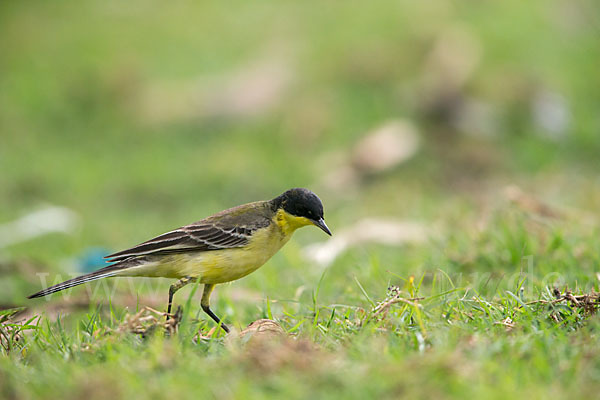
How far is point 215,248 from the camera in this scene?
16.9 ft

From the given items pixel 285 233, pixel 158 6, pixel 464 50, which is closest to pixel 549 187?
pixel 464 50

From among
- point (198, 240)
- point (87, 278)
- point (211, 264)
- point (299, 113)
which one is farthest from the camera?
point (299, 113)

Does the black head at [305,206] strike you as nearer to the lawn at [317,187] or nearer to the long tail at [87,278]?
the lawn at [317,187]

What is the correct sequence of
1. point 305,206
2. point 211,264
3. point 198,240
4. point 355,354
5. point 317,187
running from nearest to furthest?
point 355,354 < point 211,264 < point 198,240 < point 305,206 < point 317,187

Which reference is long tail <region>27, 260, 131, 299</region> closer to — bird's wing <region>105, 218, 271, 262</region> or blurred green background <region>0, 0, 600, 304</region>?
bird's wing <region>105, 218, 271, 262</region>

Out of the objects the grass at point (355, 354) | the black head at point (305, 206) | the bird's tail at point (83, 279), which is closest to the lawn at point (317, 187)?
the grass at point (355, 354)

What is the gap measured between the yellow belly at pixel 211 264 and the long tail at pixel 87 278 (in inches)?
4.2

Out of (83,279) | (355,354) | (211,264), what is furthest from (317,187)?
(355,354)

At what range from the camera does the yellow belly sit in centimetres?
504

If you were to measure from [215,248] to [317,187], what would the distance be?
6.54 m

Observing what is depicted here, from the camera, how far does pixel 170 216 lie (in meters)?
11.1

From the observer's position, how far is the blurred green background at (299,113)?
11.2 metres

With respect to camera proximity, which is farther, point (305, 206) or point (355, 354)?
point (305, 206)

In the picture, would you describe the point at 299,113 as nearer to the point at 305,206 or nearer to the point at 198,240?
the point at 305,206
